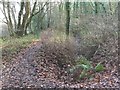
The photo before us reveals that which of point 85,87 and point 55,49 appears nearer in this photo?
point 85,87

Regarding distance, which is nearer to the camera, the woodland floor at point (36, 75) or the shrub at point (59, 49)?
the woodland floor at point (36, 75)

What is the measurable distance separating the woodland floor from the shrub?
0.22 ft

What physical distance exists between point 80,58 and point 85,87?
287 mm

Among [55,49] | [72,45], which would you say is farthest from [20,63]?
[72,45]

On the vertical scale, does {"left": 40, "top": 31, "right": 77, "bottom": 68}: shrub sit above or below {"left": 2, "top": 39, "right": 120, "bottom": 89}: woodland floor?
above

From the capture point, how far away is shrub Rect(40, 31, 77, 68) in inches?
99.1

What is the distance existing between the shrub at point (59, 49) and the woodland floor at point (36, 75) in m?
0.07

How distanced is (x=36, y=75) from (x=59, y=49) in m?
0.35

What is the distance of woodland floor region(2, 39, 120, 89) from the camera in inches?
94.5

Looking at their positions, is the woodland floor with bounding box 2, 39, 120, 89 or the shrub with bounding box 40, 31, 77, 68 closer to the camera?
the woodland floor with bounding box 2, 39, 120, 89

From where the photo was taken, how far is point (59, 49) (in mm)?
2596

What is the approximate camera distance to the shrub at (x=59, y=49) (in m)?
2.52

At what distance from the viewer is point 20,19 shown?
2570mm

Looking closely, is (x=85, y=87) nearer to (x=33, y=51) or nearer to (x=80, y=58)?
(x=80, y=58)
